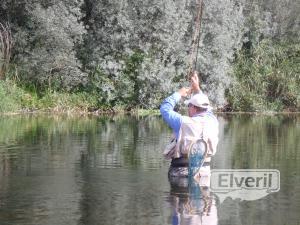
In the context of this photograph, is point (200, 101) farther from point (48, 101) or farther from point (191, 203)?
point (48, 101)

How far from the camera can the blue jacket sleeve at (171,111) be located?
11.8 metres

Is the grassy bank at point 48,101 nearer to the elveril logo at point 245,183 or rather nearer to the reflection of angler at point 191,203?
the elveril logo at point 245,183

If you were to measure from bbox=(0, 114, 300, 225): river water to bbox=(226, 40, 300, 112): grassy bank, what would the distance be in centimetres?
1960

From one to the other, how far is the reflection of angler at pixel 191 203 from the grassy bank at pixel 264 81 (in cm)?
3593

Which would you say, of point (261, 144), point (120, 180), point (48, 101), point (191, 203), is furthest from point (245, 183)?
point (48, 101)

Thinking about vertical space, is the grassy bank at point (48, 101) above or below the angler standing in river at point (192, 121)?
above

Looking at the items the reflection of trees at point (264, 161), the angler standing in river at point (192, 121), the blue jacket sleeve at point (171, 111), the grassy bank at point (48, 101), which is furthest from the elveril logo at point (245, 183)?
the grassy bank at point (48, 101)

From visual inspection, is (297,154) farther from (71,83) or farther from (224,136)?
(71,83)

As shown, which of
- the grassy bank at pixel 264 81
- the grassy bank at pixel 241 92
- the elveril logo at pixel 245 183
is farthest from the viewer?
the grassy bank at pixel 264 81

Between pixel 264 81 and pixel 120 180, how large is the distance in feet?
119

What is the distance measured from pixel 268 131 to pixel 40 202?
2029 cm

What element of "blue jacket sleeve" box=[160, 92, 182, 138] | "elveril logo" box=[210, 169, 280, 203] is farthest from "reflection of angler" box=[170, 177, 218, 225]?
"blue jacket sleeve" box=[160, 92, 182, 138]

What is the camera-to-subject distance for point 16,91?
39531 millimetres

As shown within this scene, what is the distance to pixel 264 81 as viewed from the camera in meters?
49.9
